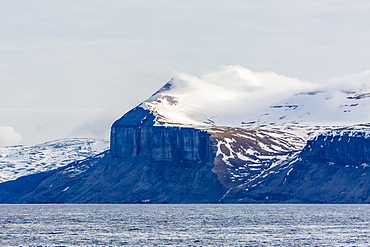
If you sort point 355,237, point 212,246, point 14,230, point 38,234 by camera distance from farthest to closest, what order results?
point 14,230, point 38,234, point 355,237, point 212,246

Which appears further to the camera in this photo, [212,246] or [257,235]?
[257,235]

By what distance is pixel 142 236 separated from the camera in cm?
17675

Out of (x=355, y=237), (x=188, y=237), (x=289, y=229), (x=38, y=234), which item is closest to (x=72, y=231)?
(x=38, y=234)

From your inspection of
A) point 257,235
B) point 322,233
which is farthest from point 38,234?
point 322,233

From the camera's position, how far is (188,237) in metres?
173

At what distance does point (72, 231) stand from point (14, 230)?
529 inches

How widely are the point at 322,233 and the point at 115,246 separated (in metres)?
46.1

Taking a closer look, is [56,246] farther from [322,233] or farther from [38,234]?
[322,233]

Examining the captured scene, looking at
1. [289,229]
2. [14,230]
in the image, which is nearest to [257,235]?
[289,229]

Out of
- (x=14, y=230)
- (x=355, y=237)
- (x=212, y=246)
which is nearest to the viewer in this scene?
(x=212, y=246)

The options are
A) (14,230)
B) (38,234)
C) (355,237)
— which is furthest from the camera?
(14,230)

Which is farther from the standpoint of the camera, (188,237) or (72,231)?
(72,231)

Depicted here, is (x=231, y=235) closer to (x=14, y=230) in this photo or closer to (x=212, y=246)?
(x=212, y=246)

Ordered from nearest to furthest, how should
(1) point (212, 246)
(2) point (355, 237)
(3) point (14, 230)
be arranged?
(1) point (212, 246) → (2) point (355, 237) → (3) point (14, 230)
